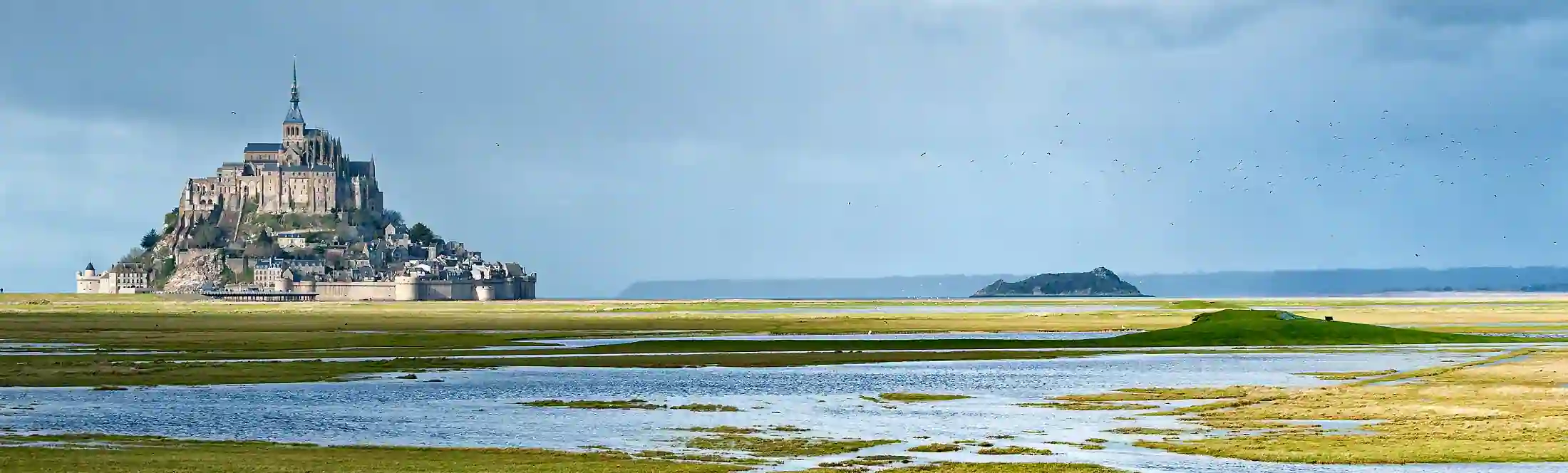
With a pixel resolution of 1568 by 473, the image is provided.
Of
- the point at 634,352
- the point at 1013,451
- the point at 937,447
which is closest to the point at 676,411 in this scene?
the point at 937,447

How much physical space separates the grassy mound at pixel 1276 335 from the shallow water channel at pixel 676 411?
16.4m

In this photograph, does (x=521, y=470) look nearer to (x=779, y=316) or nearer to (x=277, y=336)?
(x=277, y=336)

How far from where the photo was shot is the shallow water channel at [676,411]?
1471 inches

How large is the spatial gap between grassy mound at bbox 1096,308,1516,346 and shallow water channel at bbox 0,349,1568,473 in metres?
16.4

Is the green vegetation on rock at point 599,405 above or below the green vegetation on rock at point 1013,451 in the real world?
above

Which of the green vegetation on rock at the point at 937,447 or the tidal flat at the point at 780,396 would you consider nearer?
the tidal flat at the point at 780,396

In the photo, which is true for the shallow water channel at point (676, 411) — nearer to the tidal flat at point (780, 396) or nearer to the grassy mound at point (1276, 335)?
the tidal flat at point (780, 396)

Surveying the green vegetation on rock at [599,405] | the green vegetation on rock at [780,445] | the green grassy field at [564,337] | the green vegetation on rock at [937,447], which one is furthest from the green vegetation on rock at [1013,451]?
the green grassy field at [564,337]

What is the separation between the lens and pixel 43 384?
54031mm

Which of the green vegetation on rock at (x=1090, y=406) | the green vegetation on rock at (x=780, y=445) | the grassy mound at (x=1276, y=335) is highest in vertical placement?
the grassy mound at (x=1276, y=335)

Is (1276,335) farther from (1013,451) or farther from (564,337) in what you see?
(1013,451)

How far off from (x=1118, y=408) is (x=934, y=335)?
5414cm

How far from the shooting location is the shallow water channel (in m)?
37.4

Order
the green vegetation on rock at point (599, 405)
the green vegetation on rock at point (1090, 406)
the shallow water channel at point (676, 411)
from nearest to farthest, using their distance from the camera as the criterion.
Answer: the shallow water channel at point (676, 411)
the green vegetation on rock at point (1090, 406)
the green vegetation on rock at point (599, 405)
